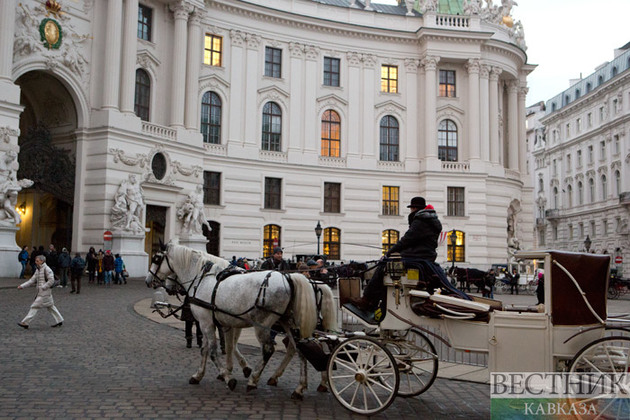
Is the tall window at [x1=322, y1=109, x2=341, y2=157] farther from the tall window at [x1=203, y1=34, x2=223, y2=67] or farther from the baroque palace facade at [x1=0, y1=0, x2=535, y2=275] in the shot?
the tall window at [x1=203, y1=34, x2=223, y2=67]

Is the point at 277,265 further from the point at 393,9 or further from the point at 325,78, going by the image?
the point at 393,9

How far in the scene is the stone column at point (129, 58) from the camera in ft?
111

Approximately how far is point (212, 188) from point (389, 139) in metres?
14.5

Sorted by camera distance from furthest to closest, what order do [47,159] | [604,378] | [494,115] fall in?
[494,115] → [47,159] → [604,378]

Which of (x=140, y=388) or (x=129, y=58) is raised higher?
(x=129, y=58)

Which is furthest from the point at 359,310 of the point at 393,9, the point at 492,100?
the point at 393,9

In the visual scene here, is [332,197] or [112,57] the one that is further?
[332,197]

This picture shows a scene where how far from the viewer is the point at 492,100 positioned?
4844 cm

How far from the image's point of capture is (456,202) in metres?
46.0

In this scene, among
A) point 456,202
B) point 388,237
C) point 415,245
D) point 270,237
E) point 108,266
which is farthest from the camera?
point 456,202

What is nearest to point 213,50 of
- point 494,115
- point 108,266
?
point 108,266

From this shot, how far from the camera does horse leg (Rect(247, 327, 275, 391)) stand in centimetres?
842

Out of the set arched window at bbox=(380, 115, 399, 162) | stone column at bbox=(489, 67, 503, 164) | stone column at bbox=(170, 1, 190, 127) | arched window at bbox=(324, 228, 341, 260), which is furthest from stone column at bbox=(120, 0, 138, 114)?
stone column at bbox=(489, 67, 503, 164)

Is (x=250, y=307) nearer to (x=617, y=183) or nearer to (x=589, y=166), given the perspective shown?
(x=617, y=183)
